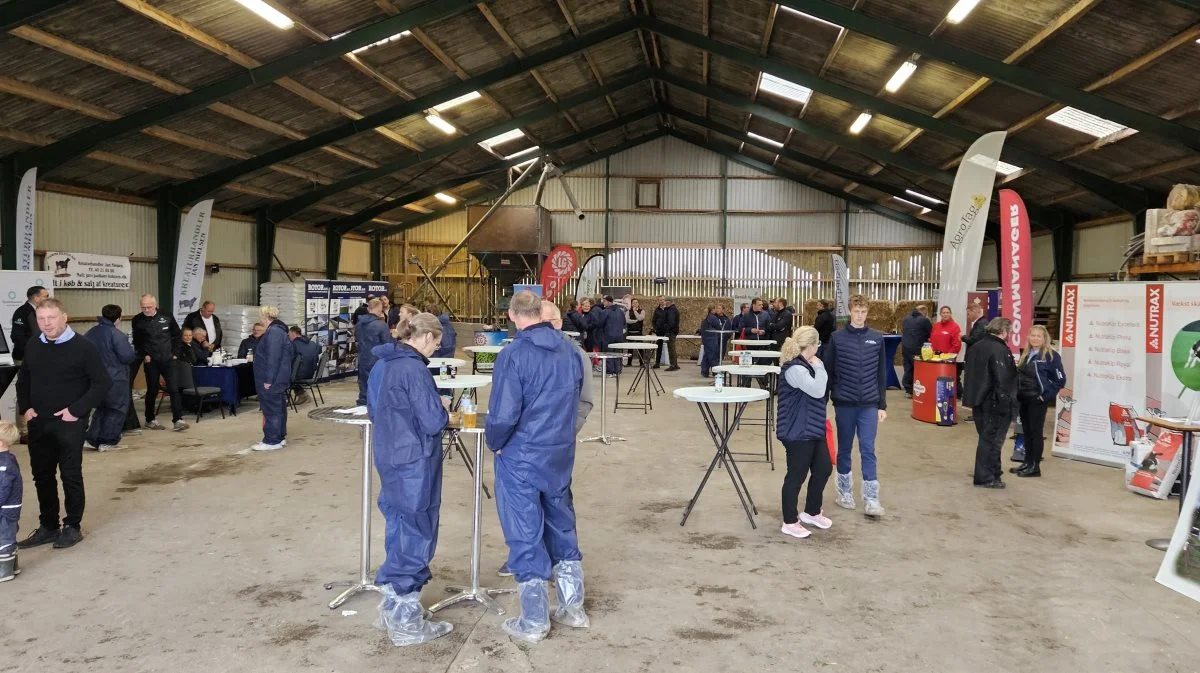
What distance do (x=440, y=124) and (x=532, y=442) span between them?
1117 cm

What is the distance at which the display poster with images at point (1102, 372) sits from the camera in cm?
651

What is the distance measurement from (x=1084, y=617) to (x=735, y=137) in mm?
14635

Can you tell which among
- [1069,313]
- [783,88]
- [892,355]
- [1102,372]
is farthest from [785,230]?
[1102,372]

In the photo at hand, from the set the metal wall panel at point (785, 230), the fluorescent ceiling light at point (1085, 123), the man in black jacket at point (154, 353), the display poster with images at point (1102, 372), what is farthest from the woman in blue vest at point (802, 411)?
the metal wall panel at point (785, 230)

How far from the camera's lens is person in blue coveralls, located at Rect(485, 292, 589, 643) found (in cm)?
310

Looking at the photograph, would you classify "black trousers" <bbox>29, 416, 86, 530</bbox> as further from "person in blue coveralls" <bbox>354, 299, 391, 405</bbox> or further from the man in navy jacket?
the man in navy jacket

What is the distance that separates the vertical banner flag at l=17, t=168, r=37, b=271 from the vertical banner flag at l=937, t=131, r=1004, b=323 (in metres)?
10.3

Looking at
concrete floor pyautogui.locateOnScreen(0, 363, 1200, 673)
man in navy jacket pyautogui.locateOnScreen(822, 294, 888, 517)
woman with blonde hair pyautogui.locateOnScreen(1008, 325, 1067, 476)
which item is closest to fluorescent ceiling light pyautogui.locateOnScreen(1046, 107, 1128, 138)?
woman with blonde hair pyautogui.locateOnScreen(1008, 325, 1067, 476)

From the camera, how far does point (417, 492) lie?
120 inches

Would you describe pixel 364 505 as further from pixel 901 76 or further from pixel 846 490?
pixel 901 76

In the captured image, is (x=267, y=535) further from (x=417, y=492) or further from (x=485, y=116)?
(x=485, y=116)

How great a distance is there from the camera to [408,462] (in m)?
3.02

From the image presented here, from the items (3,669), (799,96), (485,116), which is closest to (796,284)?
(799,96)

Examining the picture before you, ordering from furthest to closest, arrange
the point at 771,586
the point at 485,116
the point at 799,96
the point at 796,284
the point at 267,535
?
the point at 796,284
the point at 485,116
the point at 799,96
the point at 267,535
the point at 771,586
